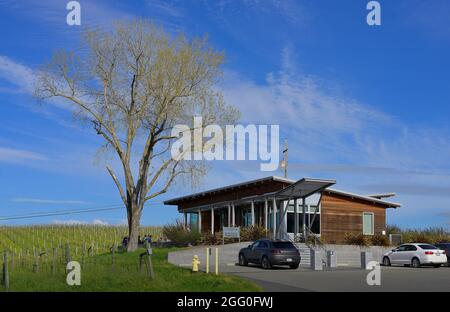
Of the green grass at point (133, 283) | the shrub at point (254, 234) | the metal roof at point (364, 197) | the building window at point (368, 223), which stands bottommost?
the green grass at point (133, 283)

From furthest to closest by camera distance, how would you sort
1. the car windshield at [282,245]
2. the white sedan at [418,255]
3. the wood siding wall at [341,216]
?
Result: the wood siding wall at [341,216], the white sedan at [418,255], the car windshield at [282,245]

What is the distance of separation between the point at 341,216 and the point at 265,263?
1732 cm

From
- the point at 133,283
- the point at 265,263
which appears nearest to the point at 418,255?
the point at 265,263

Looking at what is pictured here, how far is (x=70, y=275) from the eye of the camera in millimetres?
20688

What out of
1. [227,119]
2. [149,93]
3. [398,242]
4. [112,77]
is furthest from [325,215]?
[112,77]

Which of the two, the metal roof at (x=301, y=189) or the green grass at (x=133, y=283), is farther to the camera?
the metal roof at (x=301, y=189)

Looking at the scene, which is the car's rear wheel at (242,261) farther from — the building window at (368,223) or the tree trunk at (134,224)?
the building window at (368,223)

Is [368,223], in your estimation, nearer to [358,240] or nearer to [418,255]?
[358,240]

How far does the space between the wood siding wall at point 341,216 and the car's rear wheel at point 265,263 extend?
1524cm

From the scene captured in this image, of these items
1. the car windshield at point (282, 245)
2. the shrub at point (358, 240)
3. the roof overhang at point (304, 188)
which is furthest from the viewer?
the shrub at point (358, 240)

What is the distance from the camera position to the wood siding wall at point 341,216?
46.1 m

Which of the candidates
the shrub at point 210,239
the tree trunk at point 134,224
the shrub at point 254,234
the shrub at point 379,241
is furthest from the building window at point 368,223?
the tree trunk at point 134,224

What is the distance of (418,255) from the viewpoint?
35.4 metres

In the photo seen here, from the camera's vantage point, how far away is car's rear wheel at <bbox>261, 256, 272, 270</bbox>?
99.9ft
